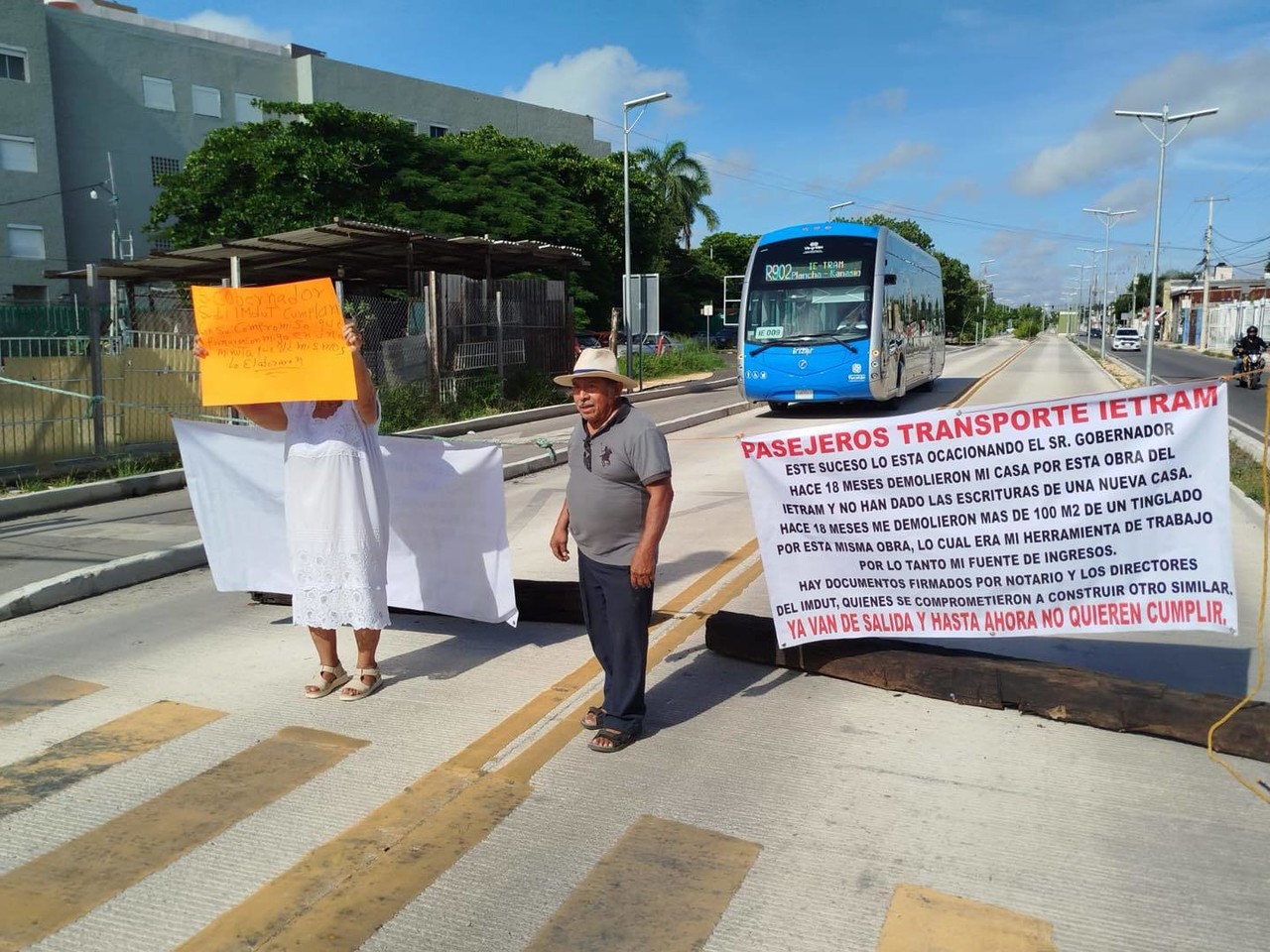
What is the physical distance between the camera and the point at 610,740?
4.27 meters

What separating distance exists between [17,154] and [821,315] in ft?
111

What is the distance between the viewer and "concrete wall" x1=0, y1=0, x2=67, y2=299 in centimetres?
3681

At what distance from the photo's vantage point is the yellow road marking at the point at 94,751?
398cm

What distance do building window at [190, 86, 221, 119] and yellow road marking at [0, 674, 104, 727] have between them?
45534 millimetres

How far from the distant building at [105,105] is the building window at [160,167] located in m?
0.05

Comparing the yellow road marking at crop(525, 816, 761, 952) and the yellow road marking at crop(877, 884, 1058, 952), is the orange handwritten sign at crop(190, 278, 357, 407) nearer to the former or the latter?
the yellow road marking at crop(525, 816, 761, 952)

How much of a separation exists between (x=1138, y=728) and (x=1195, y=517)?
Result: 95 cm

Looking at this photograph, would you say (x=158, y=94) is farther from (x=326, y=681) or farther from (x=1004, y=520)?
(x=1004, y=520)

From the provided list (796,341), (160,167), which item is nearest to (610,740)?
(796,341)

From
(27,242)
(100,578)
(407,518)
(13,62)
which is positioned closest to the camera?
(407,518)

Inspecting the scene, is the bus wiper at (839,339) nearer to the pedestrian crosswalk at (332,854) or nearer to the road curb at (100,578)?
the road curb at (100,578)

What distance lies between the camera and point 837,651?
5.18 m

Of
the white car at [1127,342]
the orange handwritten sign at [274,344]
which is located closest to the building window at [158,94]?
the orange handwritten sign at [274,344]

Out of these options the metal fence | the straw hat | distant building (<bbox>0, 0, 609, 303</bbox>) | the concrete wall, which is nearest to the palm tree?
distant building (<bbox>0, 0, 609, 303</bbox>)
